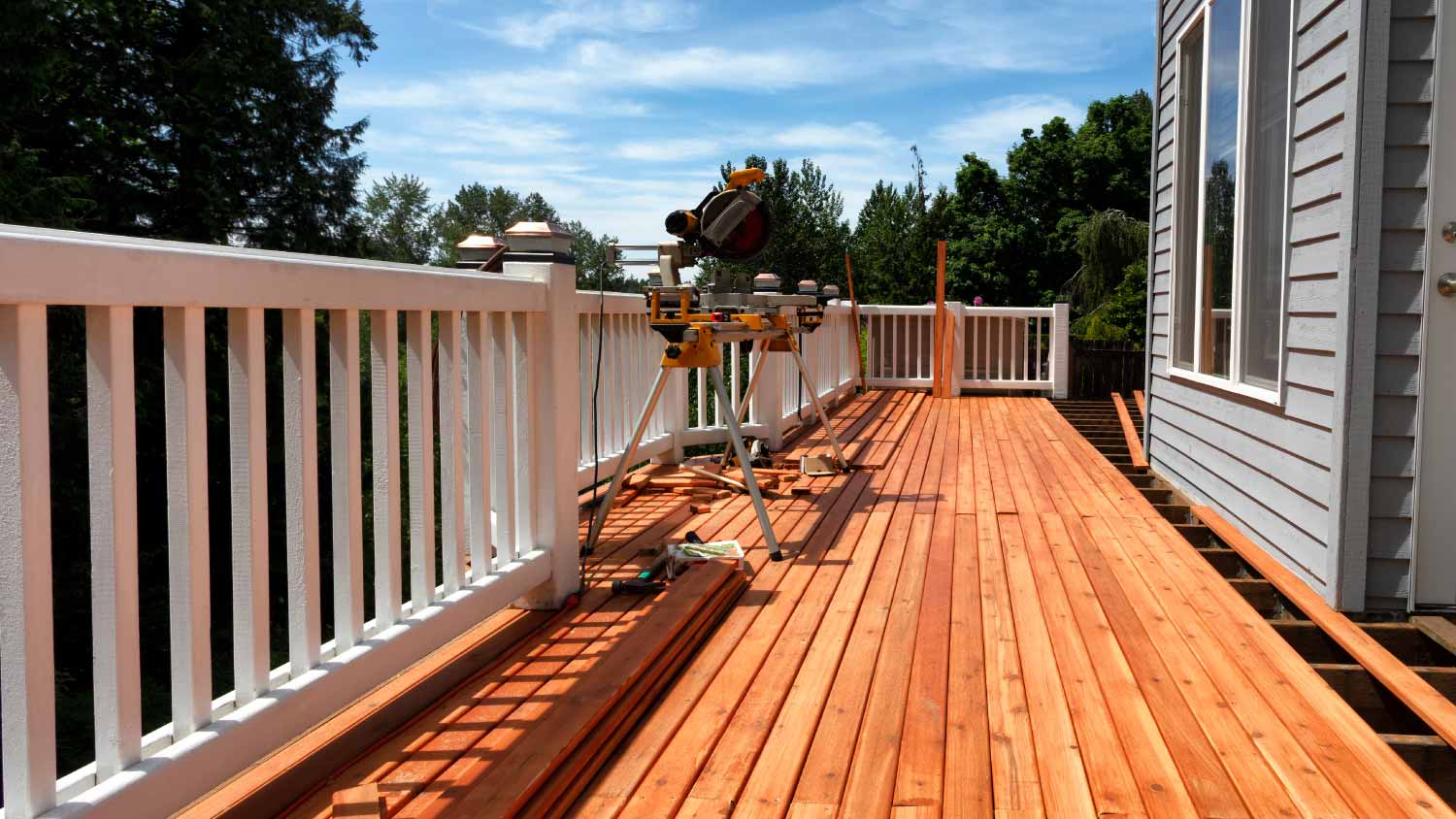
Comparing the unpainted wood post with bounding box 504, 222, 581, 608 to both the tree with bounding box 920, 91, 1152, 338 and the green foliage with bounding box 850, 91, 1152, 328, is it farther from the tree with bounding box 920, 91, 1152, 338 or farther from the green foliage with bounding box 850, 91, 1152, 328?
the tree with bounding box 920, 91, 1152, 338

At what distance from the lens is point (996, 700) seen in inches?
91.2

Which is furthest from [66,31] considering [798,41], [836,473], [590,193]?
[590,193]

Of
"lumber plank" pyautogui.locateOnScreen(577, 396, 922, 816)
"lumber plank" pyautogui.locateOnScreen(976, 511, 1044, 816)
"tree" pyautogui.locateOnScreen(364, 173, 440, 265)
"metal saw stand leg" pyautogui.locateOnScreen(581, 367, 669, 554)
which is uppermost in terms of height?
"tree" pyautogui.locateOnScreen(364, 173, 440, 265)

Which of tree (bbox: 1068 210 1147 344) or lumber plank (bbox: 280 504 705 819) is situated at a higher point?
tree (bbox: 1068 210 1147 344)

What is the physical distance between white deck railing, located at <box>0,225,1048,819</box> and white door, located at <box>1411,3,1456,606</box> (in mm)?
2318

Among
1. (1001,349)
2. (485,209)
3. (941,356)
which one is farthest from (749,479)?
(485,209)

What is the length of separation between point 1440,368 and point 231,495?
296 cm

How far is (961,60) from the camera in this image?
3834 centimetres

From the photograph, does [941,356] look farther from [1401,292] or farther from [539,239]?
[539,239]

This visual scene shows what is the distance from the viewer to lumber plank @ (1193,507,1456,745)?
2.32 metres

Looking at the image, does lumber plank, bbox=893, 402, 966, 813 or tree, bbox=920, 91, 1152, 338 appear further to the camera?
tree, bbox=920, 91, 1152, 338

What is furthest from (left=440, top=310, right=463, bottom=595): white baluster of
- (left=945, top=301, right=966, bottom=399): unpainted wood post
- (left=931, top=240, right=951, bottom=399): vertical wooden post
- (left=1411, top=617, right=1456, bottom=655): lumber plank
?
(left=945, top=301, right=966, bottom=399): unpainted wood post

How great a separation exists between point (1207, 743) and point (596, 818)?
1189 millimetres

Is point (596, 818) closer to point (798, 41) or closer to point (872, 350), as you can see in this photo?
point (872, 350)
